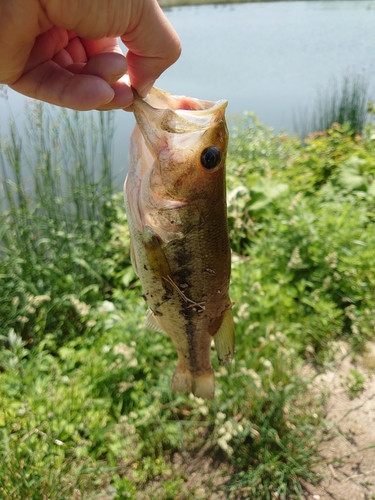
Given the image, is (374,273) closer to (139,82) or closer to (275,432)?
(275,432)

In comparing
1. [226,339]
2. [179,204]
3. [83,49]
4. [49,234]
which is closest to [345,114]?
[49,234]

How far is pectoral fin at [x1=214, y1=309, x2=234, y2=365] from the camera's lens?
176 centimetres

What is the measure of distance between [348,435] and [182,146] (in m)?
2.37

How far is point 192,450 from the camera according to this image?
9.05 ft

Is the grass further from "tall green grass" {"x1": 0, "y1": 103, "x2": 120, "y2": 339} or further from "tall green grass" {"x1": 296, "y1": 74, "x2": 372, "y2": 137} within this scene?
"tall green grass" {"x1": 296, "y1": 74, "x2": 372, "y2": 137}

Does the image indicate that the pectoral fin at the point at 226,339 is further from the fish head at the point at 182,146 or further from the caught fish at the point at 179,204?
the fish head at the point at 182,146

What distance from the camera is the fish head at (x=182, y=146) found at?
1.41m

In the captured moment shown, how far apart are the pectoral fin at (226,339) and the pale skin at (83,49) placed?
953 mm

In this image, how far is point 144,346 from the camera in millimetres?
3072

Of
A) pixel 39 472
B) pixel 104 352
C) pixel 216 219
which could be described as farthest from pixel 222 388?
pixel 216 219

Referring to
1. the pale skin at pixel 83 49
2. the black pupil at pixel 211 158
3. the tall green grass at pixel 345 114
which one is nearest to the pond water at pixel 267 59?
the tall green grass at pixel 345 114

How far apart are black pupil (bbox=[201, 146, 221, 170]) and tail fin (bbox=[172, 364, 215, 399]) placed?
37.9 inches

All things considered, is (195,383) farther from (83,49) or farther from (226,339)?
(83,49)

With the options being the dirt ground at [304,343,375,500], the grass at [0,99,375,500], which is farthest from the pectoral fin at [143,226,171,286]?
the dirt ground at [304,343,375,500]
